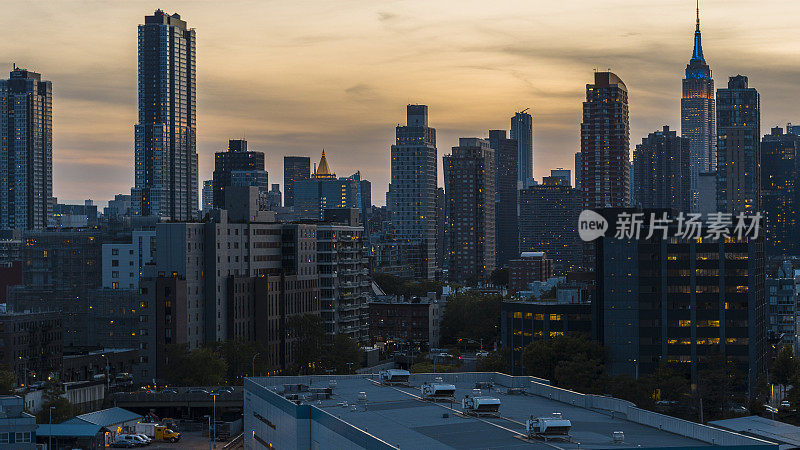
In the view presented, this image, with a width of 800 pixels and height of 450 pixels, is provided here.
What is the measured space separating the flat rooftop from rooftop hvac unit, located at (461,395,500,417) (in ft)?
2.76

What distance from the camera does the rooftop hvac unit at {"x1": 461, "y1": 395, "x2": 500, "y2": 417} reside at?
250ft

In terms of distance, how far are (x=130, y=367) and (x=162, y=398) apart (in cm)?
4556

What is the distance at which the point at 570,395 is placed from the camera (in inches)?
3391

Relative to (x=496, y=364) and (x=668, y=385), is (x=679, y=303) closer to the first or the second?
(x=668, y=385)

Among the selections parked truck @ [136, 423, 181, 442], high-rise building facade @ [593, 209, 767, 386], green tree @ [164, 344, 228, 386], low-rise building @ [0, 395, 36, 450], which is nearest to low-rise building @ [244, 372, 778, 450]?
low-rise building @ [0, 395, 36, 450]

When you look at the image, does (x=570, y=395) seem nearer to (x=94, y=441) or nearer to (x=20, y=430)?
(x=20, y=430)

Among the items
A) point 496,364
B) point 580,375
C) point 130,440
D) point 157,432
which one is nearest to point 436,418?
point 130,440

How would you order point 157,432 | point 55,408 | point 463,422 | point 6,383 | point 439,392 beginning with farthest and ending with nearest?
point 6,383, point 157,432, point 55,408, point 439,392, point 463,422

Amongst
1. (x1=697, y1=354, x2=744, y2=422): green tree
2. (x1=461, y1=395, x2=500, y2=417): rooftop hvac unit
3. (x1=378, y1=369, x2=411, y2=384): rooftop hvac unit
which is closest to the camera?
(x1=461, y1=395, x2=500, y2=417): rooftop hvac unit

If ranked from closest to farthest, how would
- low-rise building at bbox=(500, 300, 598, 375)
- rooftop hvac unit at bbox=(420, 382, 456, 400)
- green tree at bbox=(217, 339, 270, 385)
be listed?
1. rooftop hvac unit at bbox=(420, 382, 456, 400)
2. green tree at bbox=(217, 339, 270, 385)
3. low-rise building at bbox=(500, 300, 598, 375)

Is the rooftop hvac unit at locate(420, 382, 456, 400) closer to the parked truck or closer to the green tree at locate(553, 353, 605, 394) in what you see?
the parked truck

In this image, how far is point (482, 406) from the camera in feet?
251

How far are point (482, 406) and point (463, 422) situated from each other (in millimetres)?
2778

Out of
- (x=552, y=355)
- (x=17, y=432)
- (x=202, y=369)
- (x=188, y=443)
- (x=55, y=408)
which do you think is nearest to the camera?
(x=17, y=432)
